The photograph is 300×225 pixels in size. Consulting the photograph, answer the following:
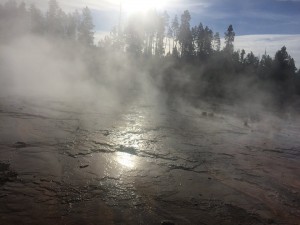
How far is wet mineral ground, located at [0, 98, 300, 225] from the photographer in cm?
434

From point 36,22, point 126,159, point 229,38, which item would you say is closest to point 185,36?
point 229,38

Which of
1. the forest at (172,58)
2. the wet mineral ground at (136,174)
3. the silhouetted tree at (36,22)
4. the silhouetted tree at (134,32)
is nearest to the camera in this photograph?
the wet mineral ground at (136,174)

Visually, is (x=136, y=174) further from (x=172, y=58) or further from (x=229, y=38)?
(x=229, y=38)

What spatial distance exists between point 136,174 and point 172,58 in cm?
3938

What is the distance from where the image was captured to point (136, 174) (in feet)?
18.9

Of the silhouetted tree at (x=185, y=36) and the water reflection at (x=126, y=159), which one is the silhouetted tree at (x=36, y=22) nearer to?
the silhouetted tree at (x=185, y=36)

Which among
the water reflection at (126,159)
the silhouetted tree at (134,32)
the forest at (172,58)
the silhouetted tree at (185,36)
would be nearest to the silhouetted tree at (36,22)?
the forest at (172,58)

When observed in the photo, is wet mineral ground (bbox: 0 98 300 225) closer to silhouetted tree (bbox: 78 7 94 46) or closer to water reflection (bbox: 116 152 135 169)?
water reflection (bbox: 116 152 135 169)

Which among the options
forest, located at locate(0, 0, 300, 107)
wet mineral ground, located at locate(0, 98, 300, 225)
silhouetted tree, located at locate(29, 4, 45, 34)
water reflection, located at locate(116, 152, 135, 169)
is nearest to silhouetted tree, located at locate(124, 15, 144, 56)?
forest, located at locate(0, 0, 300, 107)

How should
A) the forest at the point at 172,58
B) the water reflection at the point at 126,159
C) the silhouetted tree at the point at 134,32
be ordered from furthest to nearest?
the silhouetted tree at the point at 134,32
the forest at the point at 172,58
the water reflection at the point at 126,159

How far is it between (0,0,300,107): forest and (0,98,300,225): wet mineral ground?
12.2 m

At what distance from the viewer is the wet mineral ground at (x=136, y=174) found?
4336 mm

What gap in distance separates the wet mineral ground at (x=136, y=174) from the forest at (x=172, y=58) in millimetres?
12245

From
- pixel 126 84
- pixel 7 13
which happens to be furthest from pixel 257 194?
pixel 7 13
